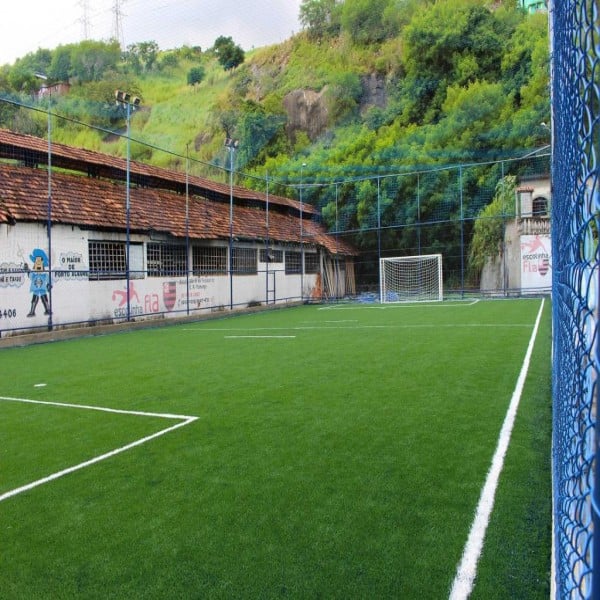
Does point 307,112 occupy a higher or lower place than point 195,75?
lower

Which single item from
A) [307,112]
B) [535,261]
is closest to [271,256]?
[535,261]

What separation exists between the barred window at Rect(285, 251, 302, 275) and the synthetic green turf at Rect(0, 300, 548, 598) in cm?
1889

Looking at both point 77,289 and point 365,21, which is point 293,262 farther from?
point 365,21

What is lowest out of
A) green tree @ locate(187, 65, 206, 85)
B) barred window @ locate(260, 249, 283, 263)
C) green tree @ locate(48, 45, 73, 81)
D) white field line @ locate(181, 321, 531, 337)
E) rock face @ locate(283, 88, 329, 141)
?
white field line @ locate(181, 321, 531, 337)

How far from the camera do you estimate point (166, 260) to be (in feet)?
67.1

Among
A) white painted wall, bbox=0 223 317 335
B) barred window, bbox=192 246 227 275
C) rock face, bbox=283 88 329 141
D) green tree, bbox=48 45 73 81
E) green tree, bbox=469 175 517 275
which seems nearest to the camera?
white painted wall, bbox=0 223 317 335

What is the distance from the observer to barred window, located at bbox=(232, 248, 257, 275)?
2448 centimetres

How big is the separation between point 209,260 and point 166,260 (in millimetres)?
2525

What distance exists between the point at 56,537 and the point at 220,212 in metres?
22.4

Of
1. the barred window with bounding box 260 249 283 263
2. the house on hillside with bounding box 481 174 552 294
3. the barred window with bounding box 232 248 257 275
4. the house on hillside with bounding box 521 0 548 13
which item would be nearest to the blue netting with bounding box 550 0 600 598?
the barred window with bounding box 232 248 257 275

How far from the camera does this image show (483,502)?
3779mm

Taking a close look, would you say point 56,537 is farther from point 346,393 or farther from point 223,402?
point 346,393

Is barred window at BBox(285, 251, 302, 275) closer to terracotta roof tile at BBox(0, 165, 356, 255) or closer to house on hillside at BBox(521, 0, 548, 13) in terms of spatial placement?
terracotta roof tile at BBox(0, 165, 356, 255)

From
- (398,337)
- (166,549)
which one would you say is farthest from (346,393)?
(398,337)
